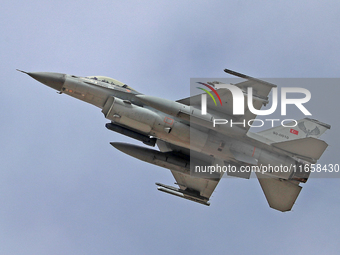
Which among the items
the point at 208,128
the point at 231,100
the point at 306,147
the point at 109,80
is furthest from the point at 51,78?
the point at 306,147

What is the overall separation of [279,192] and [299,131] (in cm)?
297

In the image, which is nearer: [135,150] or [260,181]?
[135,150]

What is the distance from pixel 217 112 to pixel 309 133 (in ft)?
15.0

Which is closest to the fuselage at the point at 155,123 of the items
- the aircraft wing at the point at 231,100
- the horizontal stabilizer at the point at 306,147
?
the horizontal stabilizer at the point at 306,147

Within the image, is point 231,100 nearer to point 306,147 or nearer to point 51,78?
point 306,147

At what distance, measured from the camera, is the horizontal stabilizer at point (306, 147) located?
17.8 m

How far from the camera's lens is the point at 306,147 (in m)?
18.1

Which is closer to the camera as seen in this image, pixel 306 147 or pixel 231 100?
pixel 231 100

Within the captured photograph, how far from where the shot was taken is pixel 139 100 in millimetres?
17656

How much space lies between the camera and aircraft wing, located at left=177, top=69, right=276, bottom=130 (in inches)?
690

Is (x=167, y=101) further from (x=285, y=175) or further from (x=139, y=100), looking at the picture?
(x=285, y=175)

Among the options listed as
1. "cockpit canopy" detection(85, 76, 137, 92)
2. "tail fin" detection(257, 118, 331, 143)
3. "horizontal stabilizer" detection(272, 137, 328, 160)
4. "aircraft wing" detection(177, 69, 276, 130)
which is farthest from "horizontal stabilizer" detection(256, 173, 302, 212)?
"cockpit canopy" detection(85, 76, 137, 92)

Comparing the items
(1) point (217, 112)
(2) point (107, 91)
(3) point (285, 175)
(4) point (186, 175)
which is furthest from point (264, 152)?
(2) point (107, 91)

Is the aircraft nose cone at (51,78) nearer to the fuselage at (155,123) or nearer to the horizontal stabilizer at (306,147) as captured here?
the fuselage at (155,123)
